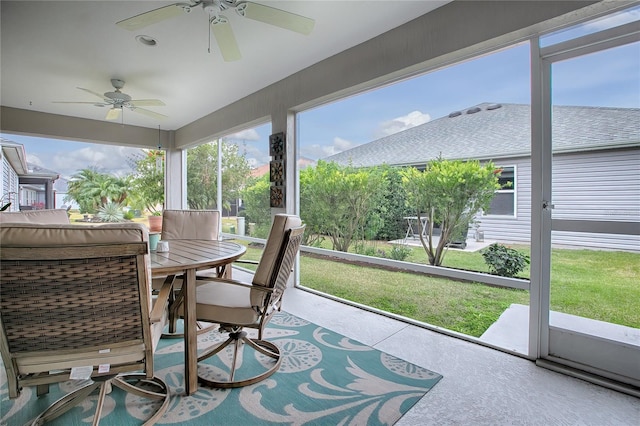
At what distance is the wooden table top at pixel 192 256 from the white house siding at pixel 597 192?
2299mm

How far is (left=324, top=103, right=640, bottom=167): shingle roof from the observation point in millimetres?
2051

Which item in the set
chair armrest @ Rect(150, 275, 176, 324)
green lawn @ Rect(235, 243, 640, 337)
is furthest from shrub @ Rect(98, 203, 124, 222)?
chair armrest @ Rect(150, 275, 176, 324)

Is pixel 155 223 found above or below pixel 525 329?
above

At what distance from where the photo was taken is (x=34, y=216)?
2266 mm

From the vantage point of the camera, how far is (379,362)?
2.23 meters

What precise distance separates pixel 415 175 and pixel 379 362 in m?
1.88

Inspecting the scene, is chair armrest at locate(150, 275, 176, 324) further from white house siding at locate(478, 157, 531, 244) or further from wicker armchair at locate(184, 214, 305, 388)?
white house siding at locate(478, 157, 531, 244)

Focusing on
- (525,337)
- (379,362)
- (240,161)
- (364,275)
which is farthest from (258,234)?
(525,337)

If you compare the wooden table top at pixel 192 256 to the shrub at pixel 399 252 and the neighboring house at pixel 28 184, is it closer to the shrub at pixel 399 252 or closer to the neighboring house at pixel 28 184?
the shrub at pixel 399 252

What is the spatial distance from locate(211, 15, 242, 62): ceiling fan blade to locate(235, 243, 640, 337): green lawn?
2.40 meters

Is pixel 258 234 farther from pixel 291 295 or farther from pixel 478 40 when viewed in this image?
pixel 478 40

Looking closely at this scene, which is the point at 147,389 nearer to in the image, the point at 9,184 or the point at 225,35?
the point at 225,35

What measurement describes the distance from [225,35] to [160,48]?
55.7 inches

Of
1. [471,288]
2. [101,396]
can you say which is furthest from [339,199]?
[101,396]
